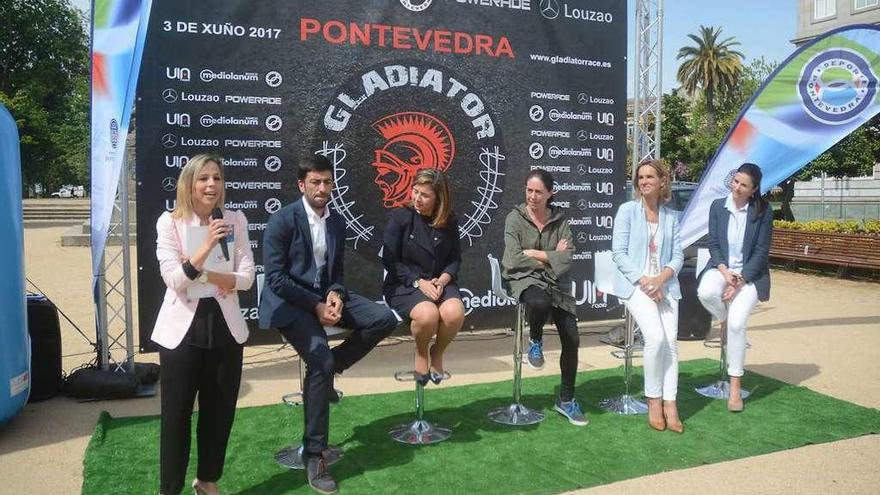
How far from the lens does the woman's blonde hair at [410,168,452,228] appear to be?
14.2 feet

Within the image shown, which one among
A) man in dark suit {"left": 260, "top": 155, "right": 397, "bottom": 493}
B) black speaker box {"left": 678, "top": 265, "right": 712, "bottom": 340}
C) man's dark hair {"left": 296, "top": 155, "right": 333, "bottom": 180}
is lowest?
black speaker box {"left": 678, "top": 265, "right": 712, "bottom": 340}

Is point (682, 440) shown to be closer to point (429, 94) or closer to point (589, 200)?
point (589, 200)

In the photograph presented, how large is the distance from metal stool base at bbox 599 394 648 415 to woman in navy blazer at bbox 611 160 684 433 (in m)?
0.26

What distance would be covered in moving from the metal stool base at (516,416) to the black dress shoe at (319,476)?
1.49 meters

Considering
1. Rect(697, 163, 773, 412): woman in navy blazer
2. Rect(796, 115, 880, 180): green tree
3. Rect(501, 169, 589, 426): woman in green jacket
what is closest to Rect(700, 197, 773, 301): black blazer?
Rect(697, 163, 773, 412): woman in navy blazer

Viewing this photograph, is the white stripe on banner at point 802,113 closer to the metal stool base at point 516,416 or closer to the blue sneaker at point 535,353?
the blue sneaker at point 535,353

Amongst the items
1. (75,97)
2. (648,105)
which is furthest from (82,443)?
(75,97)

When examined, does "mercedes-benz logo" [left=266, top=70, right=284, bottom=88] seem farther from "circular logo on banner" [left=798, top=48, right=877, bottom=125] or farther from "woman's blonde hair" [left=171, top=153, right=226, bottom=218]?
"circular logo on banner" [left=798, top=48, right=877, bottom=125]

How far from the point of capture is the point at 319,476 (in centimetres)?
361

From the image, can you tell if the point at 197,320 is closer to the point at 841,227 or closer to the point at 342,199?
the point at 342,199

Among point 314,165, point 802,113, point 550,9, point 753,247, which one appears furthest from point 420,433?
point 802,113

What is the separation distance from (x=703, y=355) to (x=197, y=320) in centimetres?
529

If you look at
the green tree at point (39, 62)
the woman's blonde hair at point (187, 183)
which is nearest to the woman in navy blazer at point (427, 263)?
the woman's blonde hair at point (187, 183)

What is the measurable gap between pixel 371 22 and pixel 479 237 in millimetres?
2220
